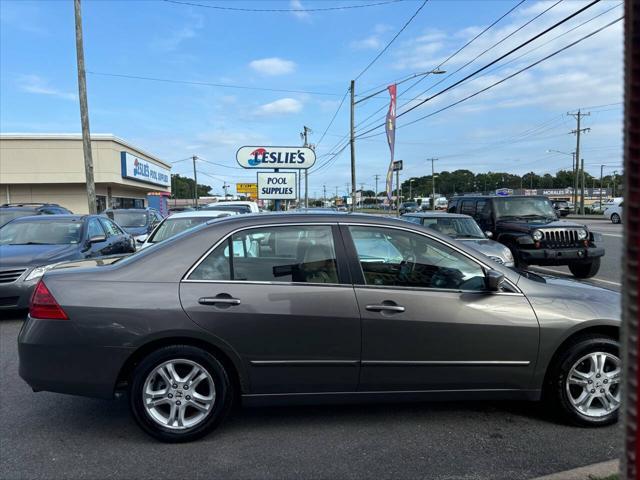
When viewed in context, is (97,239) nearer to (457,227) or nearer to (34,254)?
(34,254)

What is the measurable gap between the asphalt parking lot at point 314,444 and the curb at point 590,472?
0.58 ft

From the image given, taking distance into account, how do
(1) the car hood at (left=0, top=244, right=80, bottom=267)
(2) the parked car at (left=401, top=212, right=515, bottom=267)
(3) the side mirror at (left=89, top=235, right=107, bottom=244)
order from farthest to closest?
(2) the parked car at (left=401, top=212, right=515, bottom=267) < (3) the side mirror at (left=89, top=235, right=107, bottom=244) < (1) the car hood at (left=0, top=244, right=80, bottom=267)

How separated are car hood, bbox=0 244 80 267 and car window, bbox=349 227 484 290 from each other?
5.41 metres

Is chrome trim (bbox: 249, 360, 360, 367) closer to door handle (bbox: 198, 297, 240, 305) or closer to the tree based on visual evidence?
door handle (bbox: 198, 297, 240, 305)

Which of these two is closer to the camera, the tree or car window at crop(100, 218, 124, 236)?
car window at crop(100, 218, 124, 236)

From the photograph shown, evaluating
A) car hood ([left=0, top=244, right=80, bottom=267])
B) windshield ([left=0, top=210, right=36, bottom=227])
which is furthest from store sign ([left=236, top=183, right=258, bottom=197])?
car hood ([left=0, top=244, right=80, bottom=267])

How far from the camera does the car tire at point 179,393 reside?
347 centimetres

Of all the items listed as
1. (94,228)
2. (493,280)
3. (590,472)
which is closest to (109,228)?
(94,228)

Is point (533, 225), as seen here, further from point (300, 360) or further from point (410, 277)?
point (300, 360)

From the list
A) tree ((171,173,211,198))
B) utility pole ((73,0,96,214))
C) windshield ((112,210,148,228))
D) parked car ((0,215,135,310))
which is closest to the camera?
parked car ((0,215,135,310))

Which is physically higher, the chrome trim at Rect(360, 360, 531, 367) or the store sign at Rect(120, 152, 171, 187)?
the store sign at Rect(120, 152, 171, 187)

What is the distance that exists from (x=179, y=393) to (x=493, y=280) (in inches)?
91.6

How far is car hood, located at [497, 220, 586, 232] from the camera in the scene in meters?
10.4

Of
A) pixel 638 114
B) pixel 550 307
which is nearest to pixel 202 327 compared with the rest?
pixel 550 307
